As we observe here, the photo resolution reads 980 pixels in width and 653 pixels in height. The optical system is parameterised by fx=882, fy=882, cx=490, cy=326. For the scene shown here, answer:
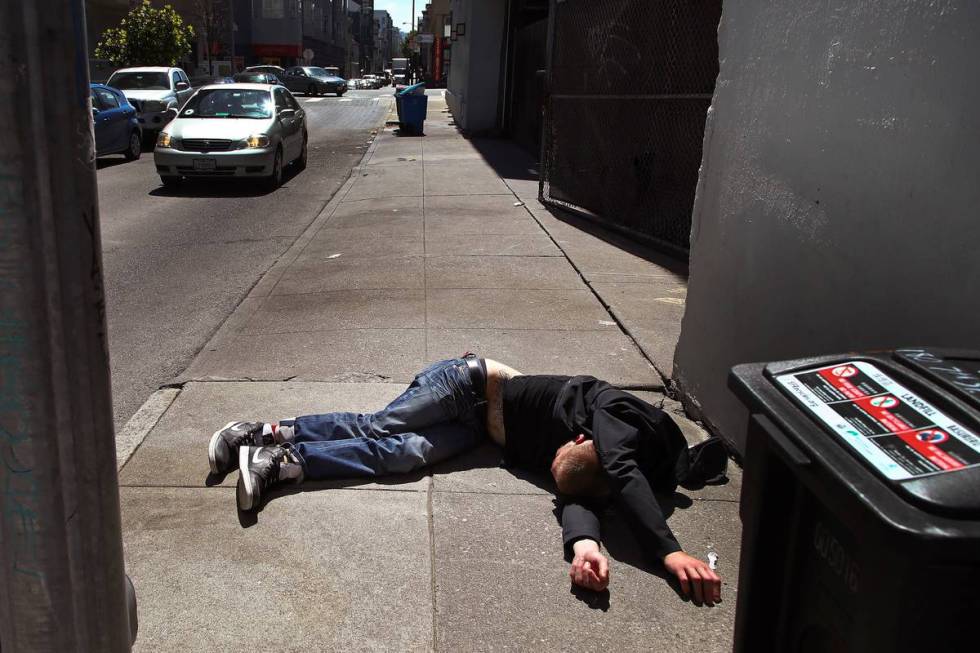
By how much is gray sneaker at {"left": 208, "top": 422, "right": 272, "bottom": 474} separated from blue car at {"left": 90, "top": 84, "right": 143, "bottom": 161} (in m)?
12.7

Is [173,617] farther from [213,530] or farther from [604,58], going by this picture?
[604,58]

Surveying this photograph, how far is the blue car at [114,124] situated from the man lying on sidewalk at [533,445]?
1290 cm

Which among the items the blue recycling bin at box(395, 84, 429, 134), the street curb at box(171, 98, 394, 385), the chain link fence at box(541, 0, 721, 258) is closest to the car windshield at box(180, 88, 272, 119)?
the street curb at box(171, 98, 394, 385)

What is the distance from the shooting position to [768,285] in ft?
12.7

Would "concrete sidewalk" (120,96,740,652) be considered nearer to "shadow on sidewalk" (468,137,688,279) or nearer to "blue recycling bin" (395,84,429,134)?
Result: "shadow on sidewalk" (468,137,688,279)

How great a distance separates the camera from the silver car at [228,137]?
12922mm

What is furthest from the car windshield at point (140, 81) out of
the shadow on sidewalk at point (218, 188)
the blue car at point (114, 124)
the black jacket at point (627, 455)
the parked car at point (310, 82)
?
the parked car at point (310, 82)

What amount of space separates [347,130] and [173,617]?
22.9m

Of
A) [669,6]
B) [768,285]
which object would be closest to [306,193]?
[669,6]

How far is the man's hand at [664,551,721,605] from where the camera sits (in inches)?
117

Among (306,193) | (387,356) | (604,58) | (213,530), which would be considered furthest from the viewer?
(306,193)

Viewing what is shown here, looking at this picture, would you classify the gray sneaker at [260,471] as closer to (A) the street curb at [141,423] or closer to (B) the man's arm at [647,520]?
(A) the street curb at [141,423]

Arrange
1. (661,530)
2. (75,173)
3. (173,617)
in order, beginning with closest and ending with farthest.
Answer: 1. (75,173)
2. (173,617)
3. (661,530)

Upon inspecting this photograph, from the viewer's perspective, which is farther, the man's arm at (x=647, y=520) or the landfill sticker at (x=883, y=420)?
the man's arm at (x=647, y=520)
